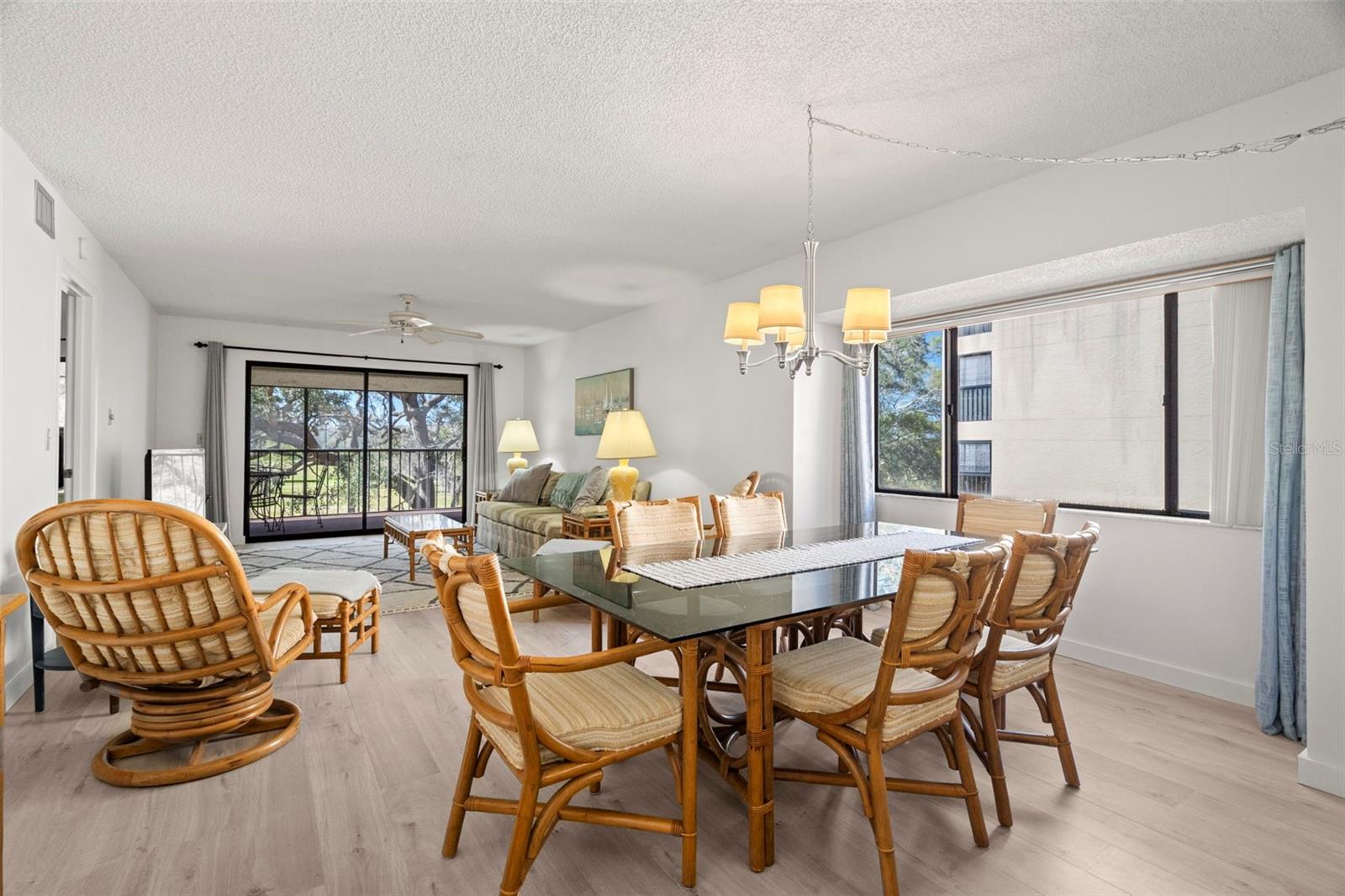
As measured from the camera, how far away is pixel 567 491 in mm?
6402

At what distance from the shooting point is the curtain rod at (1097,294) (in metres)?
2.97

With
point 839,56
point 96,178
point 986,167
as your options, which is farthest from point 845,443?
point 96,178

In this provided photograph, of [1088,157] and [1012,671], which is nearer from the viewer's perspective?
[1012,671]

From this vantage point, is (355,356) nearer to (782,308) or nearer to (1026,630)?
(782,308)

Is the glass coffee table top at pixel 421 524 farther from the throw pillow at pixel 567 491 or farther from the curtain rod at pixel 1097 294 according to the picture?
the curtain rod at pixel 1097 294

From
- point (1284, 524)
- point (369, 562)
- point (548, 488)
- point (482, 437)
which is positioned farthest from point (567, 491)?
point (1284, 524)

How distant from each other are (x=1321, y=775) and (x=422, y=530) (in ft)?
17.5

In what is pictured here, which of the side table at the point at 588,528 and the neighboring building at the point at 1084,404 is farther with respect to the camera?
the side table at the point at 588,528

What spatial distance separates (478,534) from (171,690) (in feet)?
17.2

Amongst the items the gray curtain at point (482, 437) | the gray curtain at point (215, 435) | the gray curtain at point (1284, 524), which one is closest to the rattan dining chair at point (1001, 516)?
the gray curtain at point (1284, 524)

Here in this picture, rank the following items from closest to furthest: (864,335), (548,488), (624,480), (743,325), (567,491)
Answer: (864,335) → (743,325) → (624,480) → (567,491) → (548,488)

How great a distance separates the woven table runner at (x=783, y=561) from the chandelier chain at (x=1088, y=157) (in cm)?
173

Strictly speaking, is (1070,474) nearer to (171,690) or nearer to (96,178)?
(171,690)

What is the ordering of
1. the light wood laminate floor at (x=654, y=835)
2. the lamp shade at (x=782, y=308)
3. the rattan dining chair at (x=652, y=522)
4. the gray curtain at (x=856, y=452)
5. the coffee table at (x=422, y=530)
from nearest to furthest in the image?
the light wood laminate floor at (x=654, y=835)
the lamp shade at (x=782, y=308)
the rattan dining chair at (x=652, y=522)
the gray curtain at (x=856, y=452)
the coffee table at (x=422, y=530)
